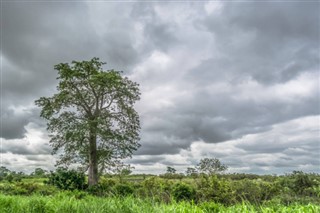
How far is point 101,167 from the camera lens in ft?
78.2

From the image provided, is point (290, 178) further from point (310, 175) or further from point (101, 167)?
point (101, 167)

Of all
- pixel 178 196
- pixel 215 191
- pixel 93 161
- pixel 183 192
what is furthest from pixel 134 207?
pixel 93 161

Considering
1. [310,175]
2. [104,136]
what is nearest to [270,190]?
[310,175]

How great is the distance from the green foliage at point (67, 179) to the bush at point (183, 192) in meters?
9.12

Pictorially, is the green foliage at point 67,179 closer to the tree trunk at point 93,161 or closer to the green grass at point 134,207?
the tree trunk at point 93,161

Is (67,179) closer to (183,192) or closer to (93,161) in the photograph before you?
(93,161)

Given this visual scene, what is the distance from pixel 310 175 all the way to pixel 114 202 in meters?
11.9

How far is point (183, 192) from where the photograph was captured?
16.1 m

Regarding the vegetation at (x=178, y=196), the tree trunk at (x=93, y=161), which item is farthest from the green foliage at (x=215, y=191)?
the tree trunk at (x=93, y=161)

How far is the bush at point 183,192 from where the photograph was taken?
15.9 m

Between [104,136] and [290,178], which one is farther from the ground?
[104,136]

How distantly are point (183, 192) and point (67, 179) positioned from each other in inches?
401

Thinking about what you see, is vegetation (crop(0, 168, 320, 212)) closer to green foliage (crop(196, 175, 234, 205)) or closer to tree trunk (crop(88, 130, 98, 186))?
green foliage (crop(196, 175, 234, 205))

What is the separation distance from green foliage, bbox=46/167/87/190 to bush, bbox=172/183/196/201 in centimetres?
912
